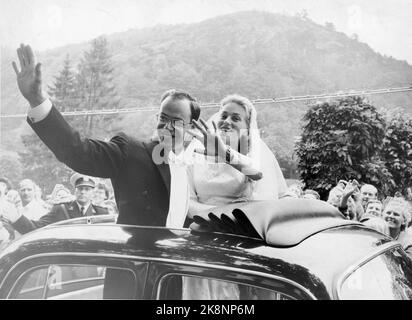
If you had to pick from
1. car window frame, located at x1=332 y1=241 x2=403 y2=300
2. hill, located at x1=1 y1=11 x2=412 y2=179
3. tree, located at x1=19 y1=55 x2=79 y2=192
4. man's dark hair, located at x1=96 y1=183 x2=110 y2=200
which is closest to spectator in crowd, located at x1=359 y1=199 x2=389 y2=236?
hill, located at x1=1 y1=11 x2=412 y2=179

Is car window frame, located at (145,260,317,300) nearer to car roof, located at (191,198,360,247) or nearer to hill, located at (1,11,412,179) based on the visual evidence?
car roof, located at (191,198,360,247)

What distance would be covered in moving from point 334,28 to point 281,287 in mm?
1885

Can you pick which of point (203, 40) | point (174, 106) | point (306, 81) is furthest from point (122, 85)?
point (306, 81)

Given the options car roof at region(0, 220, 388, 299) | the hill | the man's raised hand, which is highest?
the hill

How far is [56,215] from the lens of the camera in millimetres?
2020

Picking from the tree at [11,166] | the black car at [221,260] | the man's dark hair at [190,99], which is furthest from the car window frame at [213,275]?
the tree at [11,166]

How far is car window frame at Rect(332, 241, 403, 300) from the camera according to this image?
41.8 inches

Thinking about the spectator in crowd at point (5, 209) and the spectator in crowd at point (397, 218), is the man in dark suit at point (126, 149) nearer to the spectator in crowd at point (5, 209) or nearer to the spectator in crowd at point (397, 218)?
the spectator in crowd at point (5, 209)

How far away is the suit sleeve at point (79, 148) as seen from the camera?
140 cm

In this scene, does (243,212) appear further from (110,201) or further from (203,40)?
(203,40)

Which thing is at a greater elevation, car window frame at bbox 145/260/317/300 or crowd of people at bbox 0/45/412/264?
crowd of people at bbox 0/45/412/264

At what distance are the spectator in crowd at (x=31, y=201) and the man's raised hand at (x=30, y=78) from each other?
749mm

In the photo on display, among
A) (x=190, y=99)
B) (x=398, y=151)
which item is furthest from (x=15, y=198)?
(x=398, y=151)

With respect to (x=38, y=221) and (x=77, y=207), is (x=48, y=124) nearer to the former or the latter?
(x=38, y=221)
